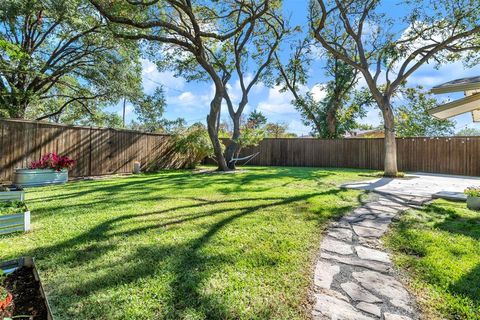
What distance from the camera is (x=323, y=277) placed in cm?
186

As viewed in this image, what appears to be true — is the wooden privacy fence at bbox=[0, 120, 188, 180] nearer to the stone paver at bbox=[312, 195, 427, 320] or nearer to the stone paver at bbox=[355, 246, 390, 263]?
the stone paver at bbox=[312, 195, 427, 320]

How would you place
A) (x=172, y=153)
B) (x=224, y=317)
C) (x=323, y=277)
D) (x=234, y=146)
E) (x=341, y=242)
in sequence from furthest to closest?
(x=172, y=153)
(x=234, y=146)
(x=341, y=242)
(x=323, y=277)
(x=224, y=317)

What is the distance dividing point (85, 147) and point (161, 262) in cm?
683

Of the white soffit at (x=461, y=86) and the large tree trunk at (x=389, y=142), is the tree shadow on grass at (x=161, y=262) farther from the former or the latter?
the large tree trunk at (x=389, y=142)

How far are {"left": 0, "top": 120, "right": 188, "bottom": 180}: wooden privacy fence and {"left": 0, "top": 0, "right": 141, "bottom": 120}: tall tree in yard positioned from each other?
2603 millimetres

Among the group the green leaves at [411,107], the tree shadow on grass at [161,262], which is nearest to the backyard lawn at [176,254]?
the tree shadow on grass at [161,262]

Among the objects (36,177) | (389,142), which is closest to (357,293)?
(36,177)

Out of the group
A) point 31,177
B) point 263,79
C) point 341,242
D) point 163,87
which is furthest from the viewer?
point 263,79

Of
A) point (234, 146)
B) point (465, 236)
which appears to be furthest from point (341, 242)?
point (234, 146)

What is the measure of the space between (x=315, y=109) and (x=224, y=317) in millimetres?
15572

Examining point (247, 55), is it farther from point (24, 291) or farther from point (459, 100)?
point (24, 291)

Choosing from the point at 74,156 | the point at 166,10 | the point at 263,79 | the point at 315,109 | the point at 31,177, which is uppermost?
the point at 166,10

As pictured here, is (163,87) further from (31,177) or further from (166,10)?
(31,177)

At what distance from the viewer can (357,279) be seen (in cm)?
183
